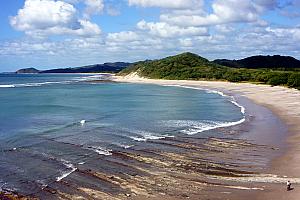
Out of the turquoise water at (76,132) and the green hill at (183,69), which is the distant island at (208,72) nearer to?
the green hill at (183,69)

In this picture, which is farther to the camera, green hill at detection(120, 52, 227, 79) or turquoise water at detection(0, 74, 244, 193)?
green hill at detection(120, 52, 227, 79)

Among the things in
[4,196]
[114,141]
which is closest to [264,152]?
[114,141]

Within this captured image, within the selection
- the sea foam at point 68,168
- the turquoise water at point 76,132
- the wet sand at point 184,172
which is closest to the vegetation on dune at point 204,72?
the turquoise water at point 76,132

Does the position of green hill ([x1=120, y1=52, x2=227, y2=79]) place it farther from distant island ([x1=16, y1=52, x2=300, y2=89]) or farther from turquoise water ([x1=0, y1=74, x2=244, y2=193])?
turquoise water ([x1=0, y1=74, x2=244, y2=193])

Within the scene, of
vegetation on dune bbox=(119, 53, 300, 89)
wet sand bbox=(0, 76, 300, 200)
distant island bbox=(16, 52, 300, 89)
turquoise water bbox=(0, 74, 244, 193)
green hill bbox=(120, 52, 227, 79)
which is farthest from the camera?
green hill bbox=(120, 52, 227, 79)

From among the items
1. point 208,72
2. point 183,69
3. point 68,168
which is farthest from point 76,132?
point 183,69

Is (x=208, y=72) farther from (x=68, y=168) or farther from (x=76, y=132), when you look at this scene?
(x=68, y=168)

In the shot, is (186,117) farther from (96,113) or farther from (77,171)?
(77,171)

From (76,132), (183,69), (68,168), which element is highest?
(183,69)

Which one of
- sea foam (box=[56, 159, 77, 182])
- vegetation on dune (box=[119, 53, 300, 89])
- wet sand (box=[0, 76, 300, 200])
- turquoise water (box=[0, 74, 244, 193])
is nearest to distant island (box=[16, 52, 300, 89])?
vegetation on dune (box=[119, 53, 300, 89])
